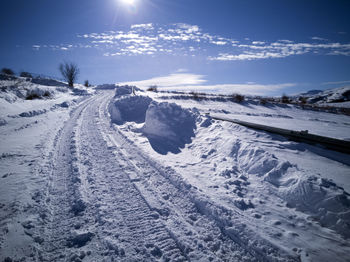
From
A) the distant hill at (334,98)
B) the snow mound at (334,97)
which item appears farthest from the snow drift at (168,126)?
the snow mound at (334,97)

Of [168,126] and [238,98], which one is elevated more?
[238,98]

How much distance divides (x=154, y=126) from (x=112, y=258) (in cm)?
588

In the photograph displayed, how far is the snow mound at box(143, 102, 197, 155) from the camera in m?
6.87

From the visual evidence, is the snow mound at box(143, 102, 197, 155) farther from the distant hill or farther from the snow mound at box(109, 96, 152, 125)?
the distant hill

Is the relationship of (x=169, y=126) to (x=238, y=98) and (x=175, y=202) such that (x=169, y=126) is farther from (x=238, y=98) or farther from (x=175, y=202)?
(x=238, y=98)

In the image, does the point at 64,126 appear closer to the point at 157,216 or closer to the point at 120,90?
the point at 157,216

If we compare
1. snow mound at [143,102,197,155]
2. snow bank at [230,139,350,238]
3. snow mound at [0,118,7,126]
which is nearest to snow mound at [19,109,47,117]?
snow mound at [0,118,7,126]

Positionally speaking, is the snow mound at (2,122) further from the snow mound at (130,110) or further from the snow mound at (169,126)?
the snow mound at (169,126)

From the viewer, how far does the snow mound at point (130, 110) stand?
415 inches

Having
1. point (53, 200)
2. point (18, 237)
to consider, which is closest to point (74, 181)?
point (53, 200)

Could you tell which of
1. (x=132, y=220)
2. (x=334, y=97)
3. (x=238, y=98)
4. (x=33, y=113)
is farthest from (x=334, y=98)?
(x=33, y=113)

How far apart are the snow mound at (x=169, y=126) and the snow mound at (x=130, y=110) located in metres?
2.48

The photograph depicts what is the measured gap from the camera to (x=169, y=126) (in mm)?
7727

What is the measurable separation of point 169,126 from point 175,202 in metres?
4.68
